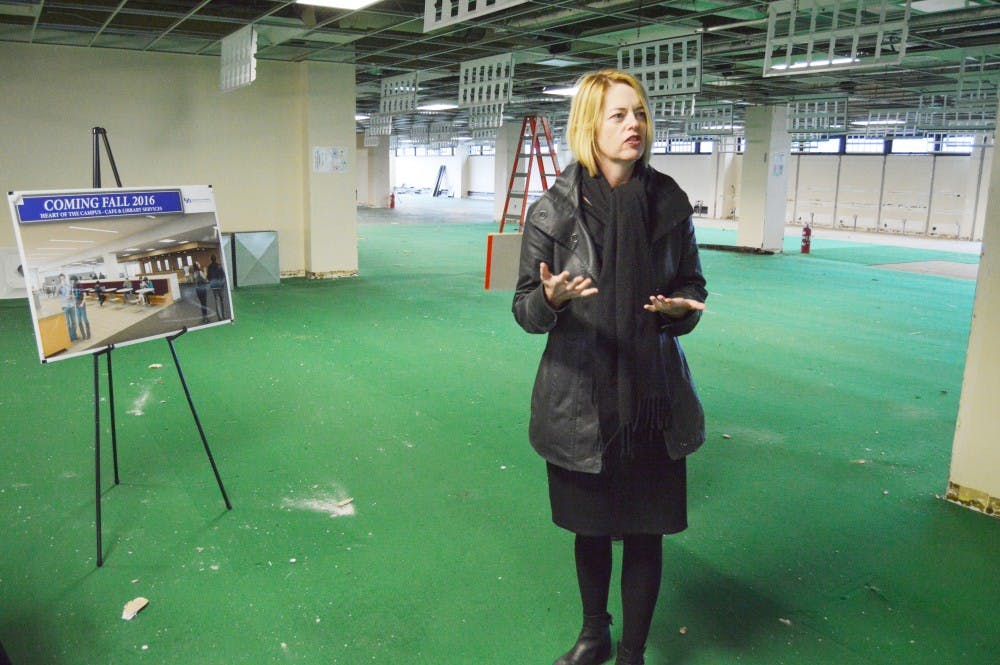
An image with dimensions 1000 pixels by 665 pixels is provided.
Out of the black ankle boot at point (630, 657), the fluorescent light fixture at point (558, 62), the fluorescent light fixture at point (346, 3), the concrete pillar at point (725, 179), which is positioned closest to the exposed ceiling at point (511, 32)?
the fluorescent light fixture at point (558, 62)

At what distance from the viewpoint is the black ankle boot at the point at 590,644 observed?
88.4 inches

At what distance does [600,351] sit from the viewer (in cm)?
187

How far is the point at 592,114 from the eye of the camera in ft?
6.08

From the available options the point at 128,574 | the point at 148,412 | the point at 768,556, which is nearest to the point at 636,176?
the point at 768,556

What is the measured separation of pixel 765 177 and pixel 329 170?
27.4ft

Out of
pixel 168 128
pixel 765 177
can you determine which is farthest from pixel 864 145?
pixel 168 128

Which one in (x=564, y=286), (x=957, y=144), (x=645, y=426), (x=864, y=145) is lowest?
(x=645, y=426)

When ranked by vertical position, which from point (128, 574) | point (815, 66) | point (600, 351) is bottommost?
point (128, 574)

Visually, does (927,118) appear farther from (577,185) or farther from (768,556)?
(577,185)

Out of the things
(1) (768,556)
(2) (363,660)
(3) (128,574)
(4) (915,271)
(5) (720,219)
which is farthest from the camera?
(5) (720,219)

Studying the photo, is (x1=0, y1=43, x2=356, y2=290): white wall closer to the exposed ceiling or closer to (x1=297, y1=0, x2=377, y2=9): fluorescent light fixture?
the exposed ceiling

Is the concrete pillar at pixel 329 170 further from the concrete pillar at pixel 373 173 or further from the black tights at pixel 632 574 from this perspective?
the concrete pillar at pixel 373 173

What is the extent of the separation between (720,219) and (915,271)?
11.2 metres

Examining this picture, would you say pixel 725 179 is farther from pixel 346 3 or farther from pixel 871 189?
pixel 346 3
